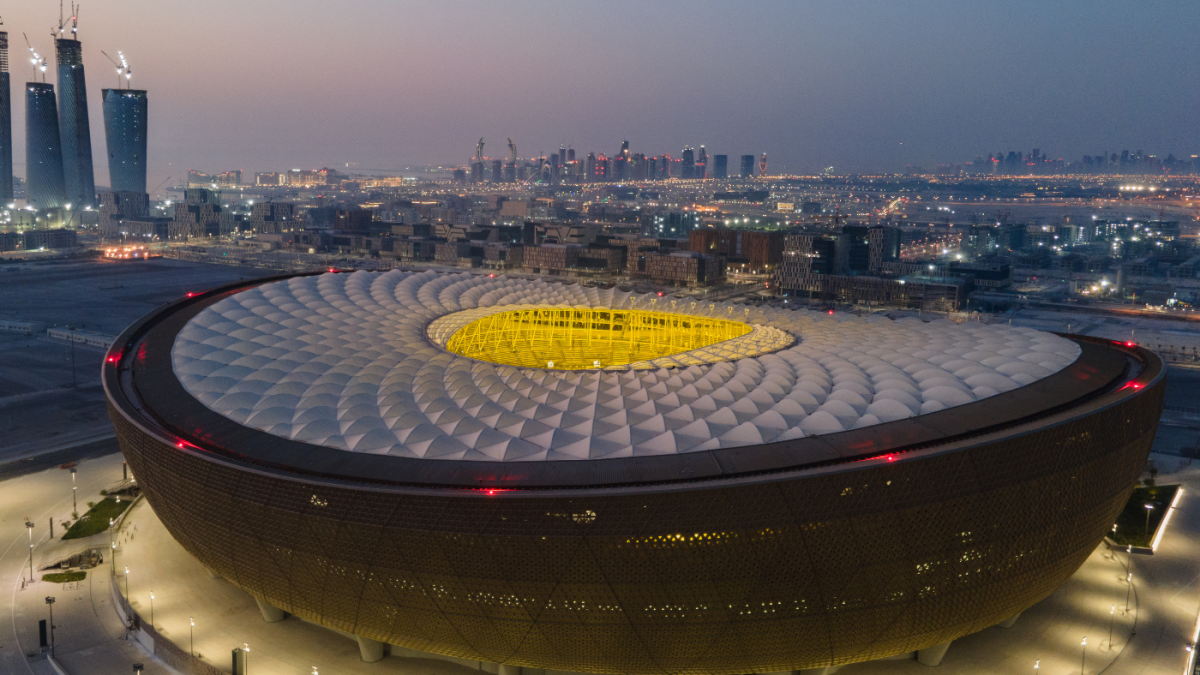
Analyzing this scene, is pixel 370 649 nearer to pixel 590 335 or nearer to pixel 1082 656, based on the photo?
pixel 590 335

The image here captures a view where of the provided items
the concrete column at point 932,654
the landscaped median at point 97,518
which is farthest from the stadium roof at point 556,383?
the landscaped median at point 97,518

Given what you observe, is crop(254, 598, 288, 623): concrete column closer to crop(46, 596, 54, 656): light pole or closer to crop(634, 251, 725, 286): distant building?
crop(46, 596, 54, 656): light pole

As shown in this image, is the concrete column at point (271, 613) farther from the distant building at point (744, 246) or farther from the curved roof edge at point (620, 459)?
the distant building at point (744, 246)

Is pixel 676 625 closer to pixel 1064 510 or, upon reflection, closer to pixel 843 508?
pixel 843 508

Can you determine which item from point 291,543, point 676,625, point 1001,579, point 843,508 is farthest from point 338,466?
point 1001,579

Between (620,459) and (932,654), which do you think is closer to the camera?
(620,459)

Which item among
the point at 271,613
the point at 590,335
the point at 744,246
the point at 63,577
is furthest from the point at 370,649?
the point at 744,246

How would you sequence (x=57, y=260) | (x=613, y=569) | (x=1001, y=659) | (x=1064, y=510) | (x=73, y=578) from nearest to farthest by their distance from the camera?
(x=613, y=569) → (x=1064, y=510) → (x=1001, y=659) → (x=73, y=578) → (x=57, y=260)

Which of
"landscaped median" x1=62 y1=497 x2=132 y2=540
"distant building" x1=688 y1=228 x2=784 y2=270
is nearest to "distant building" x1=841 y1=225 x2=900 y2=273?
"distant building" x1=688 y1=228 x2=784 y2=270
